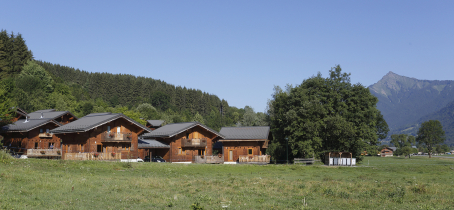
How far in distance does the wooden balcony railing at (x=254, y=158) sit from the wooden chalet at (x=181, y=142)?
219 inches

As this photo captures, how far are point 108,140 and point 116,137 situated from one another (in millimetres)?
1157

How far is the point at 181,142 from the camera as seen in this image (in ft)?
193

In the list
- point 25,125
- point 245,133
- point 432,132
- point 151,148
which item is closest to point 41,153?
point 25,125

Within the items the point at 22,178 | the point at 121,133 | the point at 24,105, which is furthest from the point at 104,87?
the point at 22,178

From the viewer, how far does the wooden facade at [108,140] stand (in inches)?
1919

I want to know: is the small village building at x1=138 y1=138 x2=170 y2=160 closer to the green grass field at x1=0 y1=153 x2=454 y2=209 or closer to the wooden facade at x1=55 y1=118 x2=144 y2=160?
the wooden facade at x1=55 y1=118 x2=144 y2=160

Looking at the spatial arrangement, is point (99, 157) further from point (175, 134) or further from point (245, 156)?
point (245, 156)

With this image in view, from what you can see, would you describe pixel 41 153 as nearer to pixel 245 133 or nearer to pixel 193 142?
pixel 193 142

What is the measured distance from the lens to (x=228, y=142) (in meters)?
65.2

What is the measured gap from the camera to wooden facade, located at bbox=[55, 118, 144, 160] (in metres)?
48.8

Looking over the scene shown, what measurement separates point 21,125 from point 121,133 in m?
20.1

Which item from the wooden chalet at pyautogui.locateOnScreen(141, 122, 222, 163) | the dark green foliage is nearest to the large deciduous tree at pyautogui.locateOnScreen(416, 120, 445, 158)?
the wooden chalet at pyautogui.locateOnScreen(141, 122, 222, 163)

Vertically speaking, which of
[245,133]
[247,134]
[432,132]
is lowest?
[432,132]

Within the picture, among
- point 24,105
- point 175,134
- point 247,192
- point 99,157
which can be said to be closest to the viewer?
point 247,192
